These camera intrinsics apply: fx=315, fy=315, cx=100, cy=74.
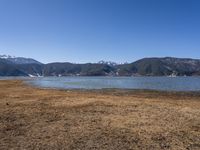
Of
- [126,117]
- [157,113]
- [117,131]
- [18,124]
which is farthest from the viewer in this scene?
[157,113]

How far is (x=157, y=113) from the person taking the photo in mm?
22781

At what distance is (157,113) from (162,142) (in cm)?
864

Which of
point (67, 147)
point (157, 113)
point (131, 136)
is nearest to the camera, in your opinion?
point (67, 147)

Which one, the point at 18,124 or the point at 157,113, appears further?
the point at 157,113

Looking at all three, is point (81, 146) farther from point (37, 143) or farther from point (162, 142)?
point (162, 142)

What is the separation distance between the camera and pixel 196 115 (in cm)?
2162

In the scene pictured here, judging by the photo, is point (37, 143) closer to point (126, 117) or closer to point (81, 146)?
point (81, 146)

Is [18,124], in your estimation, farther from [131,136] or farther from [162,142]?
[162,142]

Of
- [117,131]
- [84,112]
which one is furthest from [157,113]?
[117,131]

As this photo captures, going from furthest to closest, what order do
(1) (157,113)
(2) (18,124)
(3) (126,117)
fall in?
1. (1) (157,113)
2. (3) (126,117)
3. (2) (18,124)

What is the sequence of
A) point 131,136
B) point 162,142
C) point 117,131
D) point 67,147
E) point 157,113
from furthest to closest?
point 157,113 → point 117,131 → point 131,136 → point 162,142 → point 67,147

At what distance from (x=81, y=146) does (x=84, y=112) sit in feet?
32.3

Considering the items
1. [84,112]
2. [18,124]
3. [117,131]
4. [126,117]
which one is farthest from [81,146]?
[84,112]

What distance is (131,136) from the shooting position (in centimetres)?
1529
